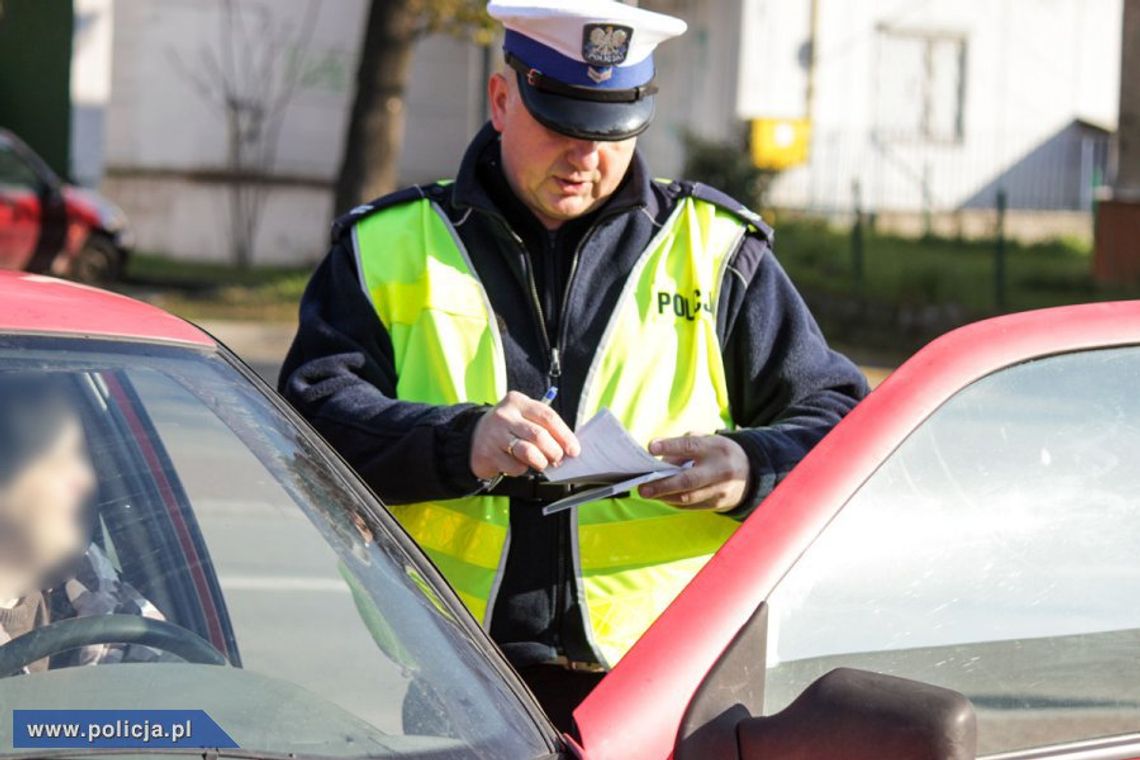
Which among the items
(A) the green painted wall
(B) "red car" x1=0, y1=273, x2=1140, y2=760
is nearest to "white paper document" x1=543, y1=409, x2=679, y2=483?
(B) "red car" x1=0, y1=273, x2=1140, y2=760

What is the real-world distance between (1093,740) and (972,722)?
0.49m

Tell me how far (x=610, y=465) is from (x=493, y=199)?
61cm

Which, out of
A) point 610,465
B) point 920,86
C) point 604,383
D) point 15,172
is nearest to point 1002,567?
point 610,465

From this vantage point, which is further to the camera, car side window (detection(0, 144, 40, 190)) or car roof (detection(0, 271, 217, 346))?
car side window (detection(0, 144, 40, 190))

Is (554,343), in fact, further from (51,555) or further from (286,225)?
(286,225)

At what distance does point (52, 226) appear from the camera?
1723cm

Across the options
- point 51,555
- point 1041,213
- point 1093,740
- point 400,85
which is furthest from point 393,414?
point 1041,213

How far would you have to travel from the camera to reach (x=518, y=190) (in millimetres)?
3021

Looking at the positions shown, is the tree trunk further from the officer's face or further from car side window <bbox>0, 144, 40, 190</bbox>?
the officer's face

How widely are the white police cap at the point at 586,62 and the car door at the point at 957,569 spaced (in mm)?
758

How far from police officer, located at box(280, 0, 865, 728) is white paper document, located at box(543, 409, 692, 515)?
0.13 metres

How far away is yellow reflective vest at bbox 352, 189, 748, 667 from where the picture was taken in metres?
2.88

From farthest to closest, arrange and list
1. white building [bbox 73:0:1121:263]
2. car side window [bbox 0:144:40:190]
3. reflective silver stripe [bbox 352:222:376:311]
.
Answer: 1. white building [bbox 73:0:1121:263]
2. car side window [bbox 0:144:40:190]
3. reflective silver stripe [bbox 352:222:376:311]

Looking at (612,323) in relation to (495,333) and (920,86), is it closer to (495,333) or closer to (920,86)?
(495,333)
